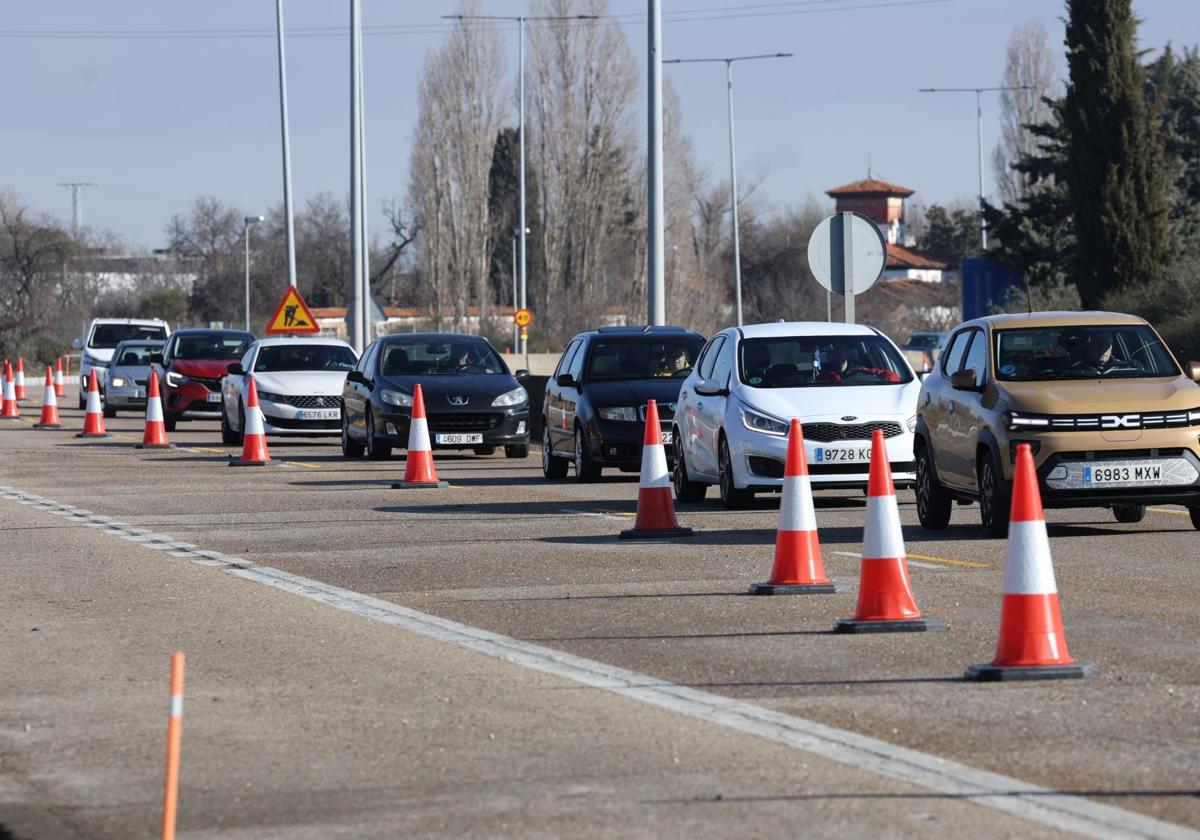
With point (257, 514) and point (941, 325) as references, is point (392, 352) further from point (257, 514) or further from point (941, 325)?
point (941, 325)

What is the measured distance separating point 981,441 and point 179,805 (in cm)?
923

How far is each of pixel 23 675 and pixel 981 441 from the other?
7.49 m

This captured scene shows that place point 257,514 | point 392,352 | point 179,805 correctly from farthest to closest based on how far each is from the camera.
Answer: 1. point 392,352
2. point 257,514
3. point 179,805

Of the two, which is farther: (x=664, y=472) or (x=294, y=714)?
(x=664, y=472)

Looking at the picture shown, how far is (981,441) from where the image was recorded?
15.1 m

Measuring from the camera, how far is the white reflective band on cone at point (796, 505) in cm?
1193

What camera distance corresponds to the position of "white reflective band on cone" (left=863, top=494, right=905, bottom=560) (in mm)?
10414

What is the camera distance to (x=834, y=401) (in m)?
18.2

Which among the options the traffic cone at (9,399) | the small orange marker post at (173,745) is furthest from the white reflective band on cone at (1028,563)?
the traffic cone at (9,399)

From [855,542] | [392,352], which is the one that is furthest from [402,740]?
[392,352]

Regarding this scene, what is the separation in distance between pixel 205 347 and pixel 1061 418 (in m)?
25.2

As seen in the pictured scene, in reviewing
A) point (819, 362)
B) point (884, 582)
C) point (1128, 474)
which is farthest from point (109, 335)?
point (884, 582)

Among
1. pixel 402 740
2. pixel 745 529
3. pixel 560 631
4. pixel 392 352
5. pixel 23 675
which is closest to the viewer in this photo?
pixel 402 740

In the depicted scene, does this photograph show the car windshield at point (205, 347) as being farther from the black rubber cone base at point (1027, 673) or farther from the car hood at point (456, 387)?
the black rubber cone base at point (1027, 673)
